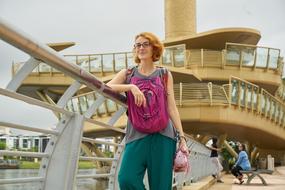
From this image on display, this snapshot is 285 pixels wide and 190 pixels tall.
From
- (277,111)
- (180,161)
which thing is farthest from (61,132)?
(277,111)

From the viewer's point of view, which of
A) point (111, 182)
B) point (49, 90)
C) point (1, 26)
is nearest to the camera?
point (1, 26)

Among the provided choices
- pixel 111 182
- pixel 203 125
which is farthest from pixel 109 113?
pixel 111 182

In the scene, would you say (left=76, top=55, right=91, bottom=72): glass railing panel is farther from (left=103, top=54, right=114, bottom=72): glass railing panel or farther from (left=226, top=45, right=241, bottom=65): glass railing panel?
(left=226, top=45, right=241, bottom=65): glass railing panel

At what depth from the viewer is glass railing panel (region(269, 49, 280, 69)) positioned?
30158 mm

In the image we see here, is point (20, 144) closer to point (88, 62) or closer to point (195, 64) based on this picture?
point (195, 64)

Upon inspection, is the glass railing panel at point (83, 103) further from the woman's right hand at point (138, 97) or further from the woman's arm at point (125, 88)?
the woman's right hand at point (138, 97)

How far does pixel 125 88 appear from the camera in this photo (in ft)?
10.1

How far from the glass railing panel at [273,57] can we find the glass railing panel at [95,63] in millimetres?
11117

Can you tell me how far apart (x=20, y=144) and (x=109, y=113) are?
80.6 ft

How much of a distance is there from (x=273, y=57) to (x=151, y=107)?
28.7 meters

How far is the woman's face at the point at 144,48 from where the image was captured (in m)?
3.12

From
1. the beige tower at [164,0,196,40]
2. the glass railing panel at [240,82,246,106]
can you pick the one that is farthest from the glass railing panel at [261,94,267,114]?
the beige tower at [164,0,196,40]

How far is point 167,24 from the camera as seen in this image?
132 ft

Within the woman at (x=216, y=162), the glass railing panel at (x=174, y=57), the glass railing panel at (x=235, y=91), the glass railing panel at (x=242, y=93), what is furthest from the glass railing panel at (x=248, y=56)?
the woman at (x=216, y=162)
